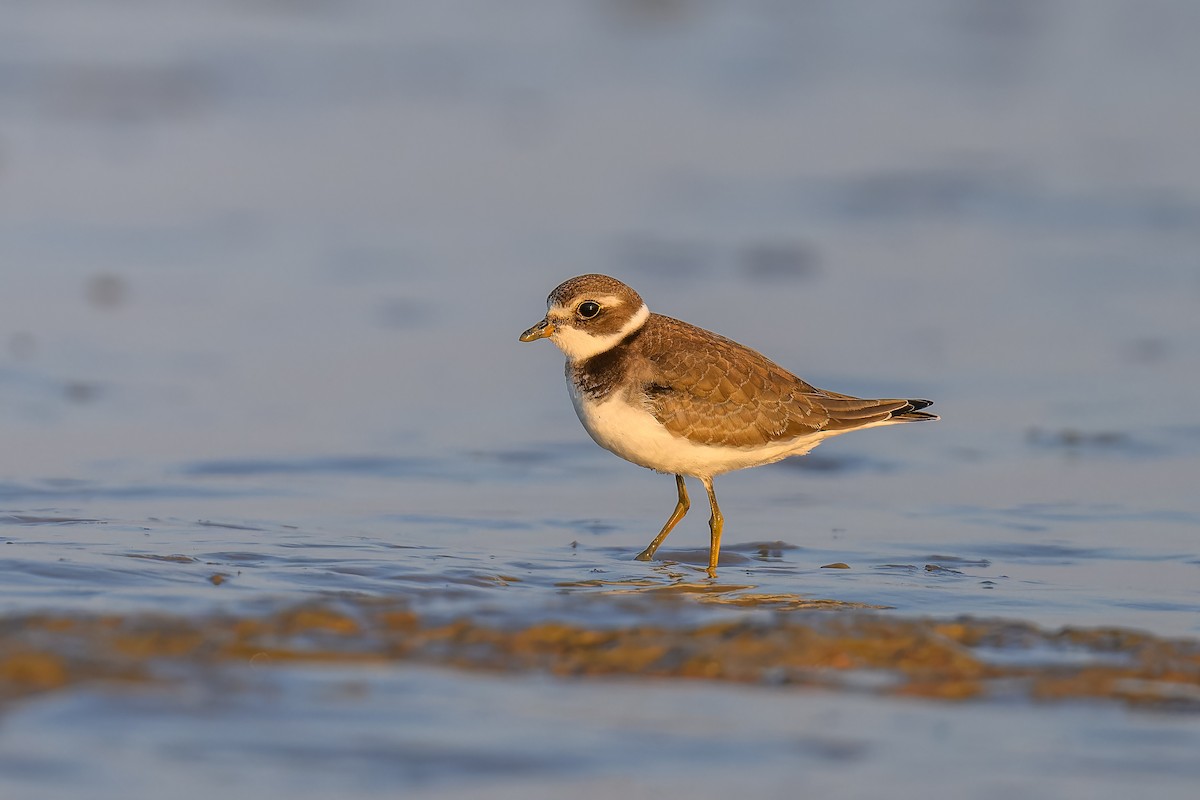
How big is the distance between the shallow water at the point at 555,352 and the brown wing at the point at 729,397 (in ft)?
1.75

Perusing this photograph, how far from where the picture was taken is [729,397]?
7.71 m

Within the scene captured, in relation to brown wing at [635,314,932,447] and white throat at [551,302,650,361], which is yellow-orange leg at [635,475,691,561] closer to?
brown wing at [635,314,932,447]

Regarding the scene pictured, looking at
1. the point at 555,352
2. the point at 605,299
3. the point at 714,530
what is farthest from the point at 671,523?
the point at 555,352

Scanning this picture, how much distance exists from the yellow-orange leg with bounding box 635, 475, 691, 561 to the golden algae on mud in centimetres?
187

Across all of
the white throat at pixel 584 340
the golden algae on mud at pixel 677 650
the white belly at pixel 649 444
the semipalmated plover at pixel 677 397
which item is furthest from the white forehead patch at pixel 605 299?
the golden algae on mud at pixel 677 650

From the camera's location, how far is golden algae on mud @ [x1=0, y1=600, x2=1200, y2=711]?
5262mm

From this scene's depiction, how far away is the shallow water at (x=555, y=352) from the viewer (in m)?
5.09

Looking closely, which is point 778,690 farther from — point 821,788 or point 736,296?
point 736,296

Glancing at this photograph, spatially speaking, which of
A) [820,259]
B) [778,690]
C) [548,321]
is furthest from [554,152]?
[778,690]

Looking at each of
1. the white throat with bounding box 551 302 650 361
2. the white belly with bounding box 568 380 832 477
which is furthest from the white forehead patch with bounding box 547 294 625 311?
the white belly with bounding box 568 380 832 477

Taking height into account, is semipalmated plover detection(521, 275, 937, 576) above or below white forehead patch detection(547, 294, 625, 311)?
below

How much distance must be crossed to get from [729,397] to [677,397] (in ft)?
0.94

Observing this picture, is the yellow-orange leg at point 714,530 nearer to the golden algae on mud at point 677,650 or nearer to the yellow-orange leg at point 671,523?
the yellow-orange leg at point 671,523

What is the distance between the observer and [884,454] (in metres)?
9.61
